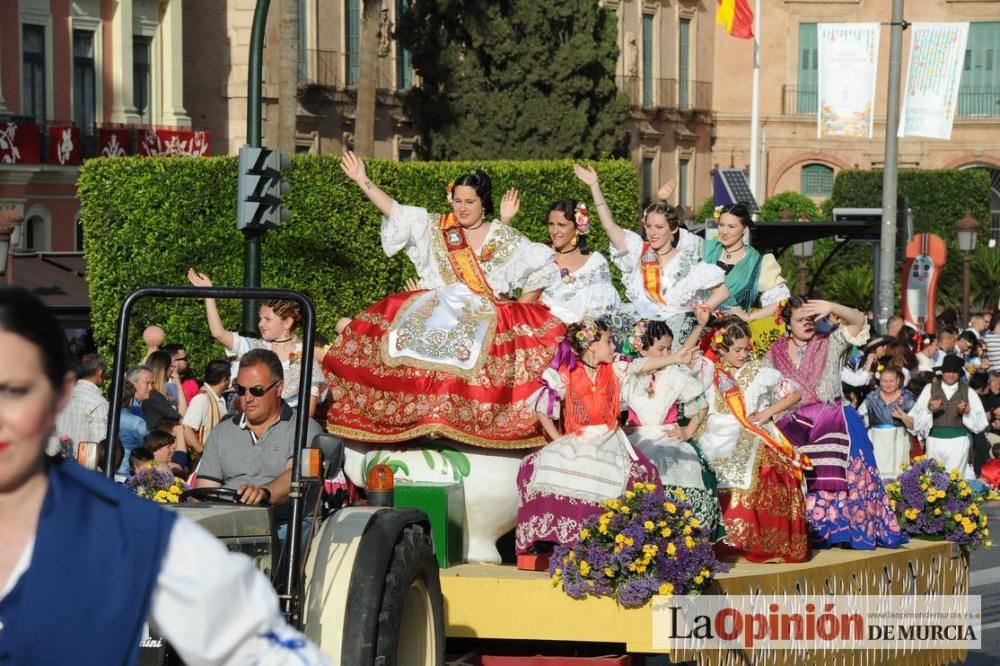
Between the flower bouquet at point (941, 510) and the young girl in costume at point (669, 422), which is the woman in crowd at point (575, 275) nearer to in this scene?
the young girl in costume at point (669, 422)

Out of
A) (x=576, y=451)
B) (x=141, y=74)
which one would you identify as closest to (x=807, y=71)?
(x=141, y=74)

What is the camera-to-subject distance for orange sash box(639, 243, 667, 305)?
9.81 metres

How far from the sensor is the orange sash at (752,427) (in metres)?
8.79

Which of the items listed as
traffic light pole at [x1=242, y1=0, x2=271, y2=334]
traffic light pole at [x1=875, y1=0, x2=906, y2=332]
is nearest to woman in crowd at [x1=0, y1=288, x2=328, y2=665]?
traffic light pole at [x1=242, y1=0, x2=271, y2=334]

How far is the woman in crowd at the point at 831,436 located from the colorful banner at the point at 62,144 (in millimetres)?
28223

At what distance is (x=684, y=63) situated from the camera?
209 ft

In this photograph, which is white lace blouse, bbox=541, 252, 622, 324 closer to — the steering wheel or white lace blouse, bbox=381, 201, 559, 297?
white lace blouse, bbox=381, 201, 559, 297

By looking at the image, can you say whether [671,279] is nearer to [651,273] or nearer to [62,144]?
[651,273]

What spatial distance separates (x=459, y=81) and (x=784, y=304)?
3150 cm

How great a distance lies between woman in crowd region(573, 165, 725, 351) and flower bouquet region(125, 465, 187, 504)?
297 centimetres

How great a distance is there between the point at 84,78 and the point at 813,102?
102 ft

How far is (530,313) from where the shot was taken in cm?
821

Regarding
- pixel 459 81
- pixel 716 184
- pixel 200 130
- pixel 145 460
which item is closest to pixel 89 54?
pixel 200 130

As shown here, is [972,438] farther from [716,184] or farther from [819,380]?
[819,380]
